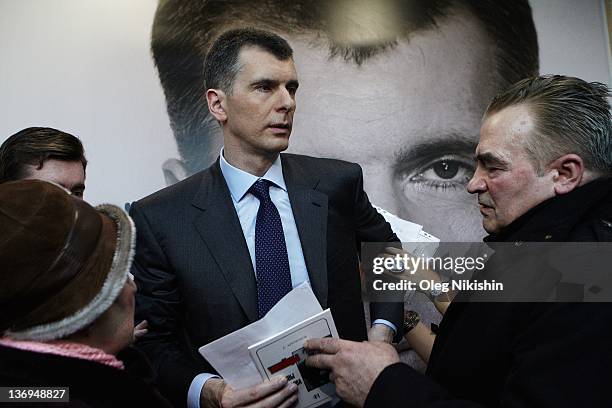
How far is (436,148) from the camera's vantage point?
110 inches

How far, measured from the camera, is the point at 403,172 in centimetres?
277

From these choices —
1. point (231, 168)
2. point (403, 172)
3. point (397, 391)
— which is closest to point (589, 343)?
point (397, 391)

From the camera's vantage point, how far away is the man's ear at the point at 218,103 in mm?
1917

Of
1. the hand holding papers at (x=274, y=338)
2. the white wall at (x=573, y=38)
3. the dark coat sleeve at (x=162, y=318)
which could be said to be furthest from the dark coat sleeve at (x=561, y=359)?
the white wall at (x=573, y=38)

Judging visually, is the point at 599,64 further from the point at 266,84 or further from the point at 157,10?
the point at 157,10

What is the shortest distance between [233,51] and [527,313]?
1.30 m

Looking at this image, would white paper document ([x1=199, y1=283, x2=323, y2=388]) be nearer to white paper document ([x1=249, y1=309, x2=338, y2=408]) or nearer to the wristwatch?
white paper document ([x1=249, y1=309, x2=338, y2=408])

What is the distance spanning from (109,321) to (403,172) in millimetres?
2007

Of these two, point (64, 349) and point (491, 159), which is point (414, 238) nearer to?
point (491, 159)

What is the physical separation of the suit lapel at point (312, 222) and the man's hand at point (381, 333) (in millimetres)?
235

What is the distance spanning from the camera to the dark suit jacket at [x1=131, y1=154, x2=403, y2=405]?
1.65 m

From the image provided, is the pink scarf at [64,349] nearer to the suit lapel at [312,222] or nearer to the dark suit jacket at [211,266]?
the dark suit jacket at [211,266]

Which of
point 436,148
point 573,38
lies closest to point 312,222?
point 436,148

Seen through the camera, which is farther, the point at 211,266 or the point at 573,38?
the point at 573,38
